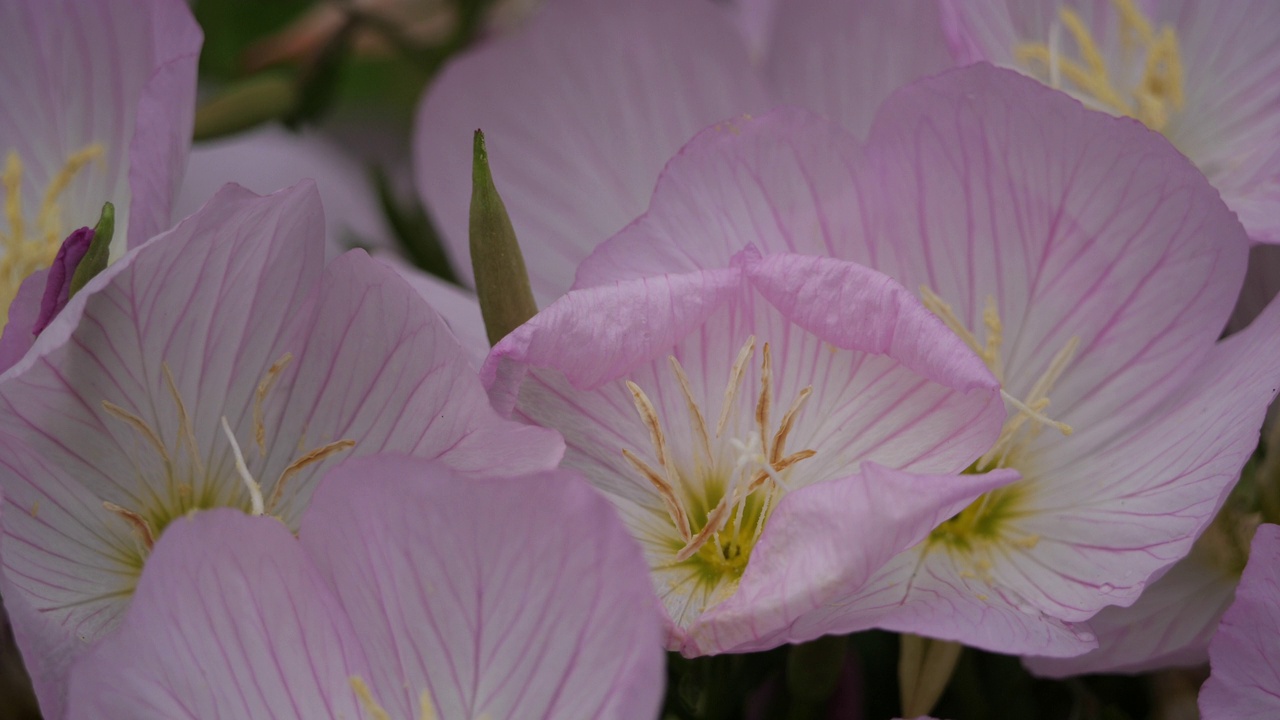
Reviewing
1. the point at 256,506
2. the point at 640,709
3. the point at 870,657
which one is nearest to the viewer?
the point at 640,709

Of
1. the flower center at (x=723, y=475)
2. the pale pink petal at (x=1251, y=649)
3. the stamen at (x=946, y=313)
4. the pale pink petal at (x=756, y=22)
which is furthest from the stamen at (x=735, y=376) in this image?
the pale pink petal at (x=756, y=22)

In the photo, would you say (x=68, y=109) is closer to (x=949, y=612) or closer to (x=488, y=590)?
(x=488, y=590)

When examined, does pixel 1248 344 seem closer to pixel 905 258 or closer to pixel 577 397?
pixel 905 258

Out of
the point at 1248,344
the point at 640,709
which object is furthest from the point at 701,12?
the point at 640,709

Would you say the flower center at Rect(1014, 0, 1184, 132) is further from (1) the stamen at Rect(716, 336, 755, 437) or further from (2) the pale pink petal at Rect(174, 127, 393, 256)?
(2) the pale pink petal at Rect(174, 127, 393, 256)

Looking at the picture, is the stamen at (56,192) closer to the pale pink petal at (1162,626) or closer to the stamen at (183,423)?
the stamen at (183,423)

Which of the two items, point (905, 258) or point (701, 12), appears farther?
point (701, 12)
